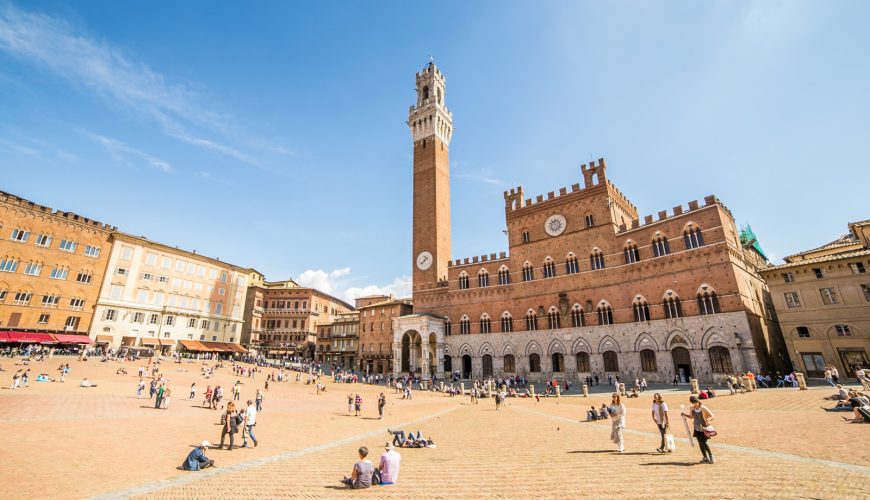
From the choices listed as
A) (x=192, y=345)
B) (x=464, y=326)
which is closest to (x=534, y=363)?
(x=464, y=326)

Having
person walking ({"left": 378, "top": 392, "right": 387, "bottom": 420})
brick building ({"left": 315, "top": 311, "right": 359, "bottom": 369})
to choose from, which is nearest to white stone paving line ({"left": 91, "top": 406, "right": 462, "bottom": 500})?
person walking ({"left": 378, "top": 392, "right": 387, "bottom": 420})

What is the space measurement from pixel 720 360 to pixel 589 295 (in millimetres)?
11430

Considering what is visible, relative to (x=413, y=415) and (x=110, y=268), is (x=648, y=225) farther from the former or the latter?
(x=110, y=268)

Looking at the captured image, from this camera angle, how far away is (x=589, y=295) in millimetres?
37625

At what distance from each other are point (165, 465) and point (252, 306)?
59.2 meters

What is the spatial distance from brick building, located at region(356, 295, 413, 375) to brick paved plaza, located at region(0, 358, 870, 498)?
103ft

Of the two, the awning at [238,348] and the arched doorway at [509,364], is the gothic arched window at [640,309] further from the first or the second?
the awning at [238,348]

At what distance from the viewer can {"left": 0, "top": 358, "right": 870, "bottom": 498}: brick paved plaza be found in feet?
25.7

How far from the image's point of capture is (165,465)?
34.2 ft

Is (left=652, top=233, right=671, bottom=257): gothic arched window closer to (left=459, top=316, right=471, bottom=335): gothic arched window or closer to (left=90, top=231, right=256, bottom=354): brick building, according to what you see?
(left=459, top=316, right=471, bottom=335): gothic arched window

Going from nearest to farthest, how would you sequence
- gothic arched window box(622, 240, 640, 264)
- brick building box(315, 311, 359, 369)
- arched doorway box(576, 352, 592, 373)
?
gothic arched window box(622, 240, 640, 264) < arched doorway box(576, 352, 592, 373) < brick building box(315, 311, 359, 369)

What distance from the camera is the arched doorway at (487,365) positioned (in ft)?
140

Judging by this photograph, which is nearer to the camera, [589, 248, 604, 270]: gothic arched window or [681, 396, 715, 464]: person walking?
[681, 396, 715, 464]: person walking

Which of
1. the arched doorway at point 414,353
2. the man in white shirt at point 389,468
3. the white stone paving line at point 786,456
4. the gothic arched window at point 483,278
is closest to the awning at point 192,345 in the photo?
the arched doorway at point 414,353
